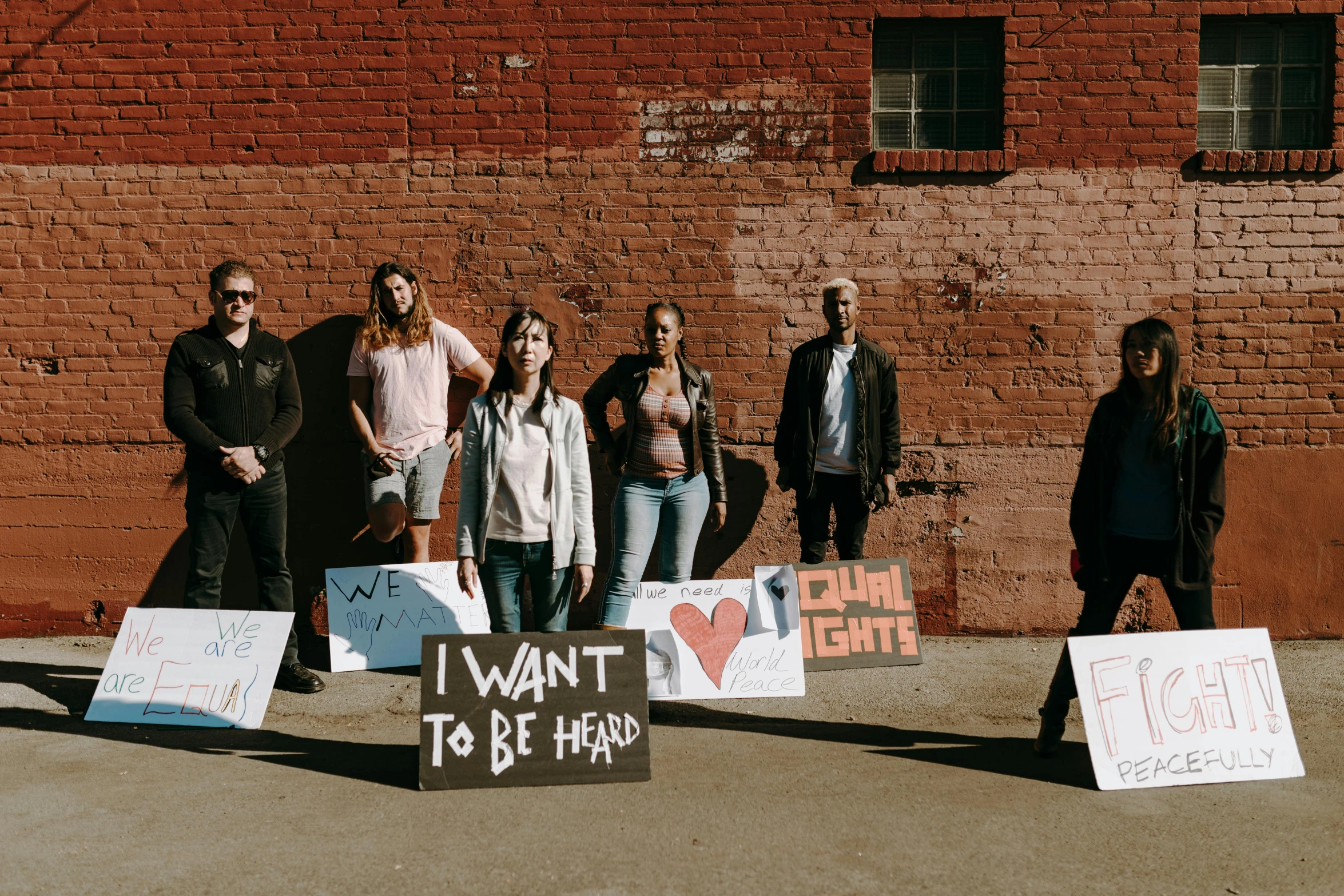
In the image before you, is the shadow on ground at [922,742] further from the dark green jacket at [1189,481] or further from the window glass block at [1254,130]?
the window glass block at [1254,130]

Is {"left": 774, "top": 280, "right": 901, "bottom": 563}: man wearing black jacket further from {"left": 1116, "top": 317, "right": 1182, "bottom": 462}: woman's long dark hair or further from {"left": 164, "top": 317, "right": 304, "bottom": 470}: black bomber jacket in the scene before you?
{"left": 164, "top": 317, "right": 304, "bottom": 470}: black bomber jacket

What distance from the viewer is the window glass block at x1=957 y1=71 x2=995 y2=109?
6.72 meters

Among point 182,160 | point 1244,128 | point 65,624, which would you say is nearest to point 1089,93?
point 1244,128

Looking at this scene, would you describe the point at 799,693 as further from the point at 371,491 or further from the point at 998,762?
the point at 371,491

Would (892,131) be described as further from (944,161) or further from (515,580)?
(515,580)

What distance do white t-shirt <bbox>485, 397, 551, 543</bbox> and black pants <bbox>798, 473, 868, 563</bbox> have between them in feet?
6.08

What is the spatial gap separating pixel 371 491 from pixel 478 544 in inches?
70.0

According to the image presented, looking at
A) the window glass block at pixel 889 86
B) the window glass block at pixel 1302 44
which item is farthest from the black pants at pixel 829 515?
the window glass block at pixel 1302 44

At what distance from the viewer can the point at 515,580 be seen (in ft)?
15.1

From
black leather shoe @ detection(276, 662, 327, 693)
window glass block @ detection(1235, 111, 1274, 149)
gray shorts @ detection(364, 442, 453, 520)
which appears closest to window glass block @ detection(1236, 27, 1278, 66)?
window glass block @ detection(1235, 111, 1274, 149)

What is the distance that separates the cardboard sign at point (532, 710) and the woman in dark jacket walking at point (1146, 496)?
186 cm

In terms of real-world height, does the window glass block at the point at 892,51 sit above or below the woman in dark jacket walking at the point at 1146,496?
above

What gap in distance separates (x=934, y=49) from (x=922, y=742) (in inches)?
176

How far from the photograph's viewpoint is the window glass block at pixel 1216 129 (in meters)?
6.69
